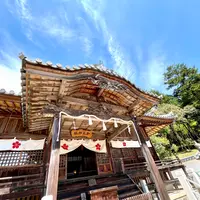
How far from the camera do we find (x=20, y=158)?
595 centimetres

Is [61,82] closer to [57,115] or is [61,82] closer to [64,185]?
[57,115]

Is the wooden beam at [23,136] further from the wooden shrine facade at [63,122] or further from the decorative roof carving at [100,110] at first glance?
the decorative roof carving at [100,110]

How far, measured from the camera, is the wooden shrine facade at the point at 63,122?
3.75 m

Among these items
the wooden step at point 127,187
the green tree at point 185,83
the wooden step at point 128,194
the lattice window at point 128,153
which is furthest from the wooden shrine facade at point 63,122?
the green tree at point 185,83

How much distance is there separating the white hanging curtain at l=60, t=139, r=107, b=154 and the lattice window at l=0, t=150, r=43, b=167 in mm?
1441

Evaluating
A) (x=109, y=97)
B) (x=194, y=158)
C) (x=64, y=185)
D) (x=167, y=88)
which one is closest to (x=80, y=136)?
(x=64, y=185)

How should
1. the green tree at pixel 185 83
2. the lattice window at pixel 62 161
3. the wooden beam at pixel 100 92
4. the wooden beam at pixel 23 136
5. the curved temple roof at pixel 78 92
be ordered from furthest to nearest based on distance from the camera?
the green tree at pixel 185 83 < the lattice window at pixel 62 161 < the wooden beam at pixel 23 136 < the wooden beam at pixel 100 92 < the curved temple roof at pixel 78 92

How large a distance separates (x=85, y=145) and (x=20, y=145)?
11.2 ft

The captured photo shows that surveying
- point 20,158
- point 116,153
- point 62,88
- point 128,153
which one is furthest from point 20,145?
point 128,153

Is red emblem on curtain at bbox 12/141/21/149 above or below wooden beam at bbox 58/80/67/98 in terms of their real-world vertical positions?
below

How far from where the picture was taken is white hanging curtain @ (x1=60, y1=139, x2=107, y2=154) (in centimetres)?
652

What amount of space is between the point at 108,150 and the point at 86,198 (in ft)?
11.6

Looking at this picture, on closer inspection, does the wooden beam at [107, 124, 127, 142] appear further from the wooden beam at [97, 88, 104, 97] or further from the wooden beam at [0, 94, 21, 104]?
the wooden beam at [0, 94, 21, 104]

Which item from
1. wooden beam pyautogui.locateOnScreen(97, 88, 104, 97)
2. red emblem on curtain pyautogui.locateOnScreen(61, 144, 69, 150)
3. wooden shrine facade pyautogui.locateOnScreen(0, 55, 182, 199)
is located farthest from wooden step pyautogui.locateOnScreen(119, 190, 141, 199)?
wooden beam pyautogui.locateOnScreen(97, 88, 104, 97)
